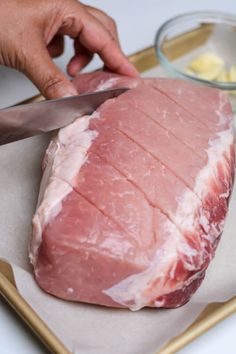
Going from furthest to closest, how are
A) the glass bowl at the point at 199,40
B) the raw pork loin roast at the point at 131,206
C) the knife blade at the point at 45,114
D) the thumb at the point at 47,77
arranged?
the glass bowl at the point at 199,40
the thumb at the point at 47,77
the knife blade at the point at 45,114
the raw pork loin roast at the point at 131,206

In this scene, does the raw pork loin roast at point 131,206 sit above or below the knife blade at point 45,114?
below

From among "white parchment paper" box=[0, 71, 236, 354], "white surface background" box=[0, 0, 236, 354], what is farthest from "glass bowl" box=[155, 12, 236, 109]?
"white parchment paper" box=[0, 71, 236, 354]

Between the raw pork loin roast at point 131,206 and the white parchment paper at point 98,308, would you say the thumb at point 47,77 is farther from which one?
the white parchment paper at point 98,308

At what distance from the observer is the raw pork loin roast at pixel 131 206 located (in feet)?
4.72

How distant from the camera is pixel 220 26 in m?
2.52

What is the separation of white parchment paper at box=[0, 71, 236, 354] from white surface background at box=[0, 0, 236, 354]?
0.32ft

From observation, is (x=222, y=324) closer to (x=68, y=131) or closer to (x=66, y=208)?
(x=66, y=208)

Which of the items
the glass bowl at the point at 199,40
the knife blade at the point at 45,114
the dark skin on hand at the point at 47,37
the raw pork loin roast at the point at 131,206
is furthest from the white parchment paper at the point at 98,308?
the glass bowl at the point at 199,40

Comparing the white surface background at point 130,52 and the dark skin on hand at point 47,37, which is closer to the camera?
the white surface background at point 130,52

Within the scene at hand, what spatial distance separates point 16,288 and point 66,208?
0.25 meters

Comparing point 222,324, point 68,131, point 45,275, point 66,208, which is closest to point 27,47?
point 68,131

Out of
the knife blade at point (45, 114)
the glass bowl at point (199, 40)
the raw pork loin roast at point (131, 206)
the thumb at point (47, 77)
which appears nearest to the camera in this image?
the raw pork loin roast at point (131, 206)

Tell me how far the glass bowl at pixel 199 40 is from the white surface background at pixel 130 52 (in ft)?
0.78

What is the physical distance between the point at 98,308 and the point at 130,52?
146 centimetres
